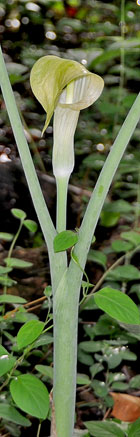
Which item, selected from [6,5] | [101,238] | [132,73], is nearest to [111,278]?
[101,238]

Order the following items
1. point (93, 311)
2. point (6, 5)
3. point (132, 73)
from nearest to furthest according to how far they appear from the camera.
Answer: point (93, 311), point (132, 73), point (6, 5)

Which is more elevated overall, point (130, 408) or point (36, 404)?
point (36, 404)

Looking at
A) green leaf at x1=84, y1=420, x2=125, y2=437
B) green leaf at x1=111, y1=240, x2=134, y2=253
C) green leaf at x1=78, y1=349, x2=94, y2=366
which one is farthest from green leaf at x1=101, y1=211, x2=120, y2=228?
green leaf at x1=84, y1=420, x2=125, y2=437

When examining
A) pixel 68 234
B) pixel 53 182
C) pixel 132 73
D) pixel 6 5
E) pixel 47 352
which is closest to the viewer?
pixel 68 234

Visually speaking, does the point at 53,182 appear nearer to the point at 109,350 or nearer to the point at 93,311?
the point at 93,311

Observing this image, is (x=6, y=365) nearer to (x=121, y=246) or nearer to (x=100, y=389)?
(x=100, y=389)

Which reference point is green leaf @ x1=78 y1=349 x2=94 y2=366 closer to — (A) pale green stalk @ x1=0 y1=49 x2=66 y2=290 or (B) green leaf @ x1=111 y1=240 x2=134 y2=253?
(B) green leaf @ x1=111 y1=240 x2=134 y2=253

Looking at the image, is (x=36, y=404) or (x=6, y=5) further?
(x=6, y=5)

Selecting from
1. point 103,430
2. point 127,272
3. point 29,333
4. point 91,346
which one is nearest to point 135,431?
point 103,430
